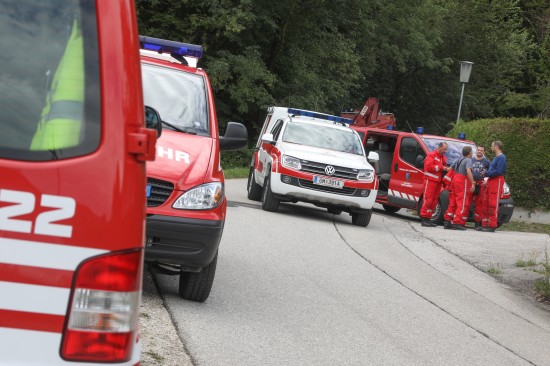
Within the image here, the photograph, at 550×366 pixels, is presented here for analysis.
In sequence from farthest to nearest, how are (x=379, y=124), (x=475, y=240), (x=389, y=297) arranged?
(x=379, y=124), (x=475, y=240), (x=389, y=297)

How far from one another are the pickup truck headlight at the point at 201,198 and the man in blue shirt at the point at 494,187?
13625 mm

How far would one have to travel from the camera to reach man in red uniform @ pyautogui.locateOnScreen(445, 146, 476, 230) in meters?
20.8

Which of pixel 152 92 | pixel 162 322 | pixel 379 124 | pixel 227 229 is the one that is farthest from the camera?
pixel 379 124

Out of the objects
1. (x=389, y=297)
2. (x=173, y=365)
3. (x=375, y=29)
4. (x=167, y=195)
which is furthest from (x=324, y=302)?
(x=375, y=29)

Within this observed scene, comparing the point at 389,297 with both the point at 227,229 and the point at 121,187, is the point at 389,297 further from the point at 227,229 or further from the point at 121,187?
→ the point at 121,187

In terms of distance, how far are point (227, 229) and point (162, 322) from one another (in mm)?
6822

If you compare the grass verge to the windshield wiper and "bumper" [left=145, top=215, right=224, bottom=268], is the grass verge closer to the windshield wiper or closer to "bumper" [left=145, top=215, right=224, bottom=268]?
the windshield wiper

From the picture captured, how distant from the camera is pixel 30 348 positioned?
→ 298 cm

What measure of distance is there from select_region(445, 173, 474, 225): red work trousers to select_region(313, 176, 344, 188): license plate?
3.66 meters

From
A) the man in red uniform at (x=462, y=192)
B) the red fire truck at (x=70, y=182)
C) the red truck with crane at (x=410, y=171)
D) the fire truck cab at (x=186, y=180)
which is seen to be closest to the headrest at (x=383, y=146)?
the red truck with crane at (x=410, y=171)

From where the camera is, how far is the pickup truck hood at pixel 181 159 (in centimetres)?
821

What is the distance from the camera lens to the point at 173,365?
650cm

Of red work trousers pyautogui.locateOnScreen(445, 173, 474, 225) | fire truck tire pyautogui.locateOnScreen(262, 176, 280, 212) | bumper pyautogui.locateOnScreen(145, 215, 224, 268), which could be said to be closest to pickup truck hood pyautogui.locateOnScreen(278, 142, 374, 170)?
fire truck tire pyautogui.locateOnScreen(262, 176, 280, 212)

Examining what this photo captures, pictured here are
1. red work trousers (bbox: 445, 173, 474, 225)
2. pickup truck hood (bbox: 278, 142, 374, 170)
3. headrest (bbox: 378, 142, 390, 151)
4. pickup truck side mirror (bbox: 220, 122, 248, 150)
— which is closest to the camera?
pickup truck side mirror (bbox: 220, 122, 248, 150)
